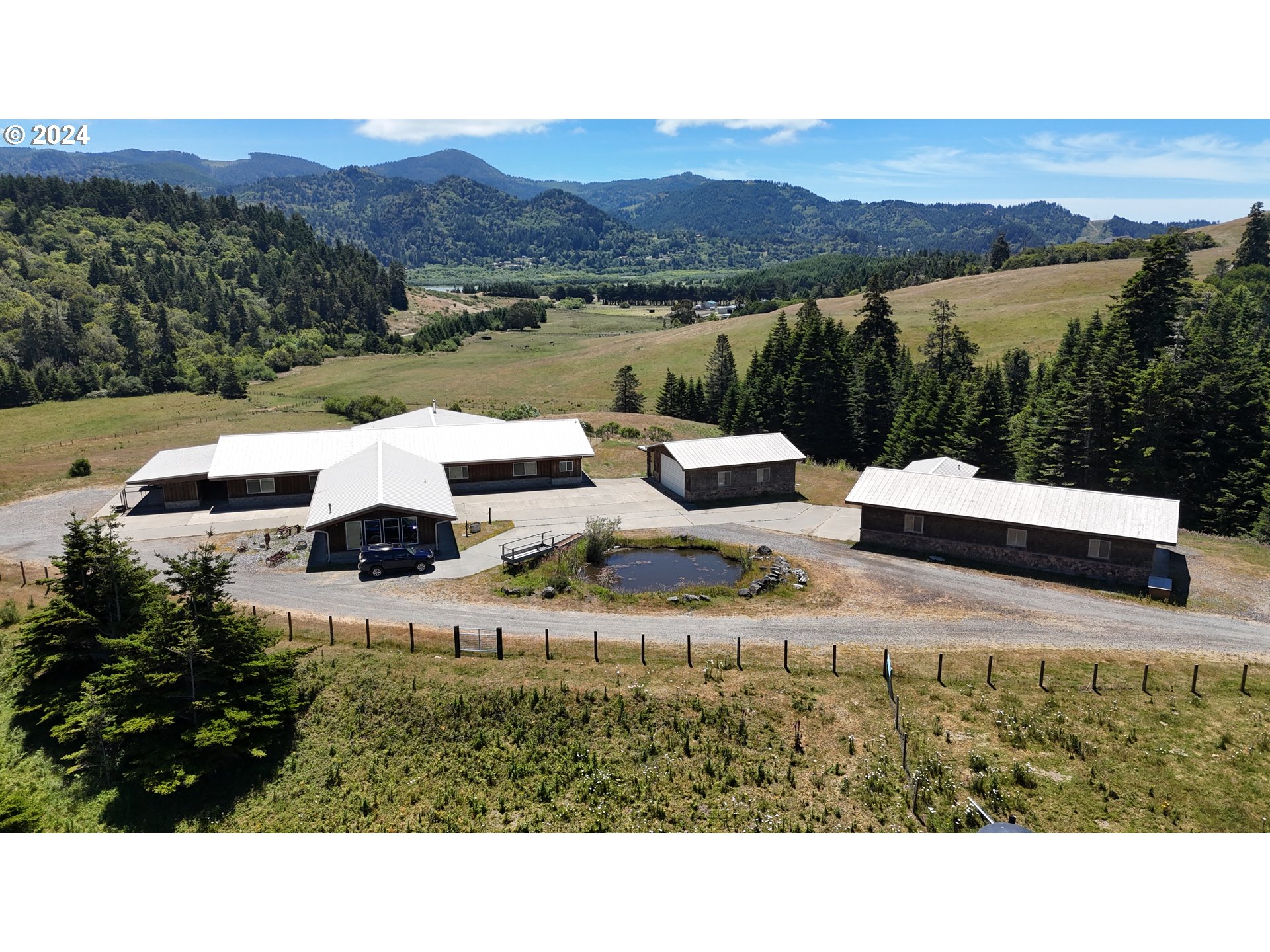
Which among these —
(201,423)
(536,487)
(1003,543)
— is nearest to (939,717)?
(1003,543)

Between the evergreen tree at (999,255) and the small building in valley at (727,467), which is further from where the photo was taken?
the evergreen tree at (999,255)

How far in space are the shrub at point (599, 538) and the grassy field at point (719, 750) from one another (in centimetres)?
1022

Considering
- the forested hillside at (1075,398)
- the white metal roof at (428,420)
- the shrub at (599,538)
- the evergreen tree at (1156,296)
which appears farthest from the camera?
the evergreen tree at (1156,296)

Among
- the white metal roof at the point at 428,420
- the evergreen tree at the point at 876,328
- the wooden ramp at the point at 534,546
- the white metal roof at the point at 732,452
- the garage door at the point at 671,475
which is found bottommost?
the wooden ramp at the point at 534,546

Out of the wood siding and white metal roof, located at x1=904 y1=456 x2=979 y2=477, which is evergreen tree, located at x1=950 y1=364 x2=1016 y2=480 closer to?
white metal roof, located at x1=904 y1=456 x2=979 y2=477

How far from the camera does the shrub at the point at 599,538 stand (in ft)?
114

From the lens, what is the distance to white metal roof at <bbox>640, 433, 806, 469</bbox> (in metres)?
45.1

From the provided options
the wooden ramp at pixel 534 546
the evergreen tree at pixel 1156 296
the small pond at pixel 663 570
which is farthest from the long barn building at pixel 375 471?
the evergreen tree at pixel 1156 296

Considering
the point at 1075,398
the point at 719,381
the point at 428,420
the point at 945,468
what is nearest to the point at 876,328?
the point at 719,381

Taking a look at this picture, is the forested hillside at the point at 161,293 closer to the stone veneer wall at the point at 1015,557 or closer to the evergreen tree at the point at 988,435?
the evergreen tree at the point at 988,435

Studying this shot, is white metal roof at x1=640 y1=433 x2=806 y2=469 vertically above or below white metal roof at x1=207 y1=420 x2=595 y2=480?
below

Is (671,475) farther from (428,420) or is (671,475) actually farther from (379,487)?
(428,420)

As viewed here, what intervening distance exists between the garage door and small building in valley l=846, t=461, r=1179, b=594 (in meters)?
11.4

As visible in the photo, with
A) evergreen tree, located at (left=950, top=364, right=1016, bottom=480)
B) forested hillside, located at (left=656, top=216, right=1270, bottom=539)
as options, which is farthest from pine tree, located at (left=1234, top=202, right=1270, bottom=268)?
evergreen tree, located at (left=950, top=364, right=1016, bottom=480)
